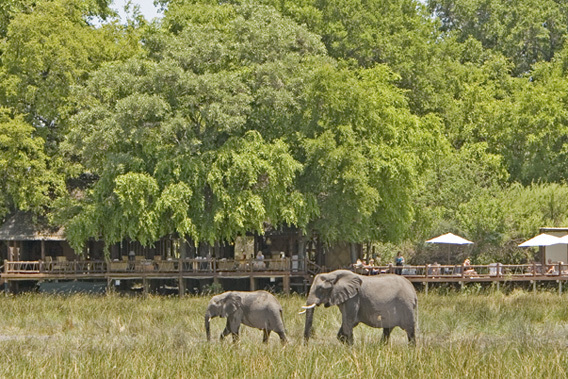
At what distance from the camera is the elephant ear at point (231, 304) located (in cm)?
2272

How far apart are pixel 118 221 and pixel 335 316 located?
1507 cm

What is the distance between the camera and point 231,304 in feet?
74.6

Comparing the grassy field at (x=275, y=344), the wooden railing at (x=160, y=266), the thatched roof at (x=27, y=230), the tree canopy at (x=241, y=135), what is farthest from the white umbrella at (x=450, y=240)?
the thatched roof at (x=27, y=230)

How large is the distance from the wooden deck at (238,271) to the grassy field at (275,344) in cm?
566

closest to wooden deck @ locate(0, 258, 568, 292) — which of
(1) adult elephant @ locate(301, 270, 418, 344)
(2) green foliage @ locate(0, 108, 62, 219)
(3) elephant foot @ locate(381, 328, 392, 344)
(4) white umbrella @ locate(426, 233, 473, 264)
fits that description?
(4) white umbrella @ locate(426, 233, 473, 264)

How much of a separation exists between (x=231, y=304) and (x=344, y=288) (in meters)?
2.43

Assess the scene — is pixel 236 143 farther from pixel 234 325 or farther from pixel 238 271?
pixel 234 325

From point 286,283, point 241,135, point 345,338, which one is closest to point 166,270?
point 286,283

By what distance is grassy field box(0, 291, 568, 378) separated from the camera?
677 inches

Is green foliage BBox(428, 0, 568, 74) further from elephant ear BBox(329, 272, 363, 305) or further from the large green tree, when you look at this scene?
elephant ear BBox(329, 272, 363, 305)

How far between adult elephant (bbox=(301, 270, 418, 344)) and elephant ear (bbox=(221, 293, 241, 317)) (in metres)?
1.49

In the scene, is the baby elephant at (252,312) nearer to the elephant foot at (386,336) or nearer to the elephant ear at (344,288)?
the elephant ear at (344,288)

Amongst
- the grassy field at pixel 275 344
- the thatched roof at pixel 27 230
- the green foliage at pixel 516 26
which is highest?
the green foliage at pixel 516 26

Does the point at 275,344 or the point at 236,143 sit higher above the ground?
the point at 236,143
